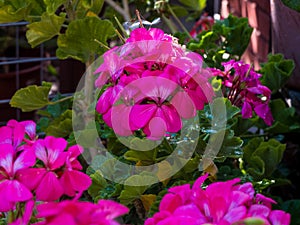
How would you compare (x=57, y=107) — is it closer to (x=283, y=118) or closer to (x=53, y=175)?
(x=283, y=118)

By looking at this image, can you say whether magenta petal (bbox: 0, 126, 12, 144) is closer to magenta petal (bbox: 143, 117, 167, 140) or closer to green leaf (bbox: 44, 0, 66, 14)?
magenta petal (bbox: 143, 117, 167, 140)

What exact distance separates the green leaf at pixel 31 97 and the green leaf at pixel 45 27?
102 millimetres

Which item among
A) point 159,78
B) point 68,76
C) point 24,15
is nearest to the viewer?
point 159,78

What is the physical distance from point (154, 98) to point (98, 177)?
0.25m

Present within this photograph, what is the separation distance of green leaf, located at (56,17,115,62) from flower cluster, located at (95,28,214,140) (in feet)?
0.96

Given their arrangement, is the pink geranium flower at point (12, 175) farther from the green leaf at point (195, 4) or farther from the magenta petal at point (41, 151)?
the green leaf at point (195, 4)

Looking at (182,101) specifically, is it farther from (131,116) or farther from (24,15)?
(24,15)

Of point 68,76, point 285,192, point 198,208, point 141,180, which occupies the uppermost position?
point 198,208

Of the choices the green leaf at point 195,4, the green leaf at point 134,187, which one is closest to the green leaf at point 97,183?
the green leaf at point 134,187

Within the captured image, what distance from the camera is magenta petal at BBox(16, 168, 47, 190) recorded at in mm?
754

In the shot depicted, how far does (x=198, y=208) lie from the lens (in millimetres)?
689

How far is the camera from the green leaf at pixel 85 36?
50.3 inches

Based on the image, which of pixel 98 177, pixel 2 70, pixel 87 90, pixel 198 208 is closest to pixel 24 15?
pixel 87 90

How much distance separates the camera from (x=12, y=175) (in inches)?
30.1
